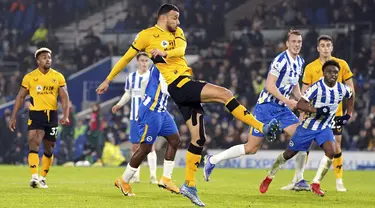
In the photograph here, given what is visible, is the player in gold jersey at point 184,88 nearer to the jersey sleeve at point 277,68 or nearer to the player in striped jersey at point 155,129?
the player in striped jersey at point 155,129

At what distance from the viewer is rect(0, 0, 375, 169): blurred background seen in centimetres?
2786

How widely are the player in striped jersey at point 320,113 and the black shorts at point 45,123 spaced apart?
400 centimetres

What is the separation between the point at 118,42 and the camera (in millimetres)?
34750

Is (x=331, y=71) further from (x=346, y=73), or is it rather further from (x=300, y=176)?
(x=300, y=176)

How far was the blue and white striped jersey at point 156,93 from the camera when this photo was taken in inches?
563

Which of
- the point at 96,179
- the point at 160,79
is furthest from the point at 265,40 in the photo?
the point at 160,79

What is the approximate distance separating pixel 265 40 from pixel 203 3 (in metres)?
3.78

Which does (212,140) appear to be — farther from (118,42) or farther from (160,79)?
(160,79)

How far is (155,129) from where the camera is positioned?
13570mm

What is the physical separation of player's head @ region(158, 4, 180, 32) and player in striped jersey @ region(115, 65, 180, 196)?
2053mm

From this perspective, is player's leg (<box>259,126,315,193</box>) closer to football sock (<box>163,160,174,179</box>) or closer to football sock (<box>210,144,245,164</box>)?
Result: football sock (<box>210,144,245,164</box>)

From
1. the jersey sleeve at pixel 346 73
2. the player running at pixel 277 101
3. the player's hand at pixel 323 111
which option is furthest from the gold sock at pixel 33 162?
the jersey sleeve at pixel 346 73

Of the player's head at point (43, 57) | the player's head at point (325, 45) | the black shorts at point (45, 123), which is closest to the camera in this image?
the player's head at point (325, 45)

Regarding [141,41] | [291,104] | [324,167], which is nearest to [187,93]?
[141,41]
